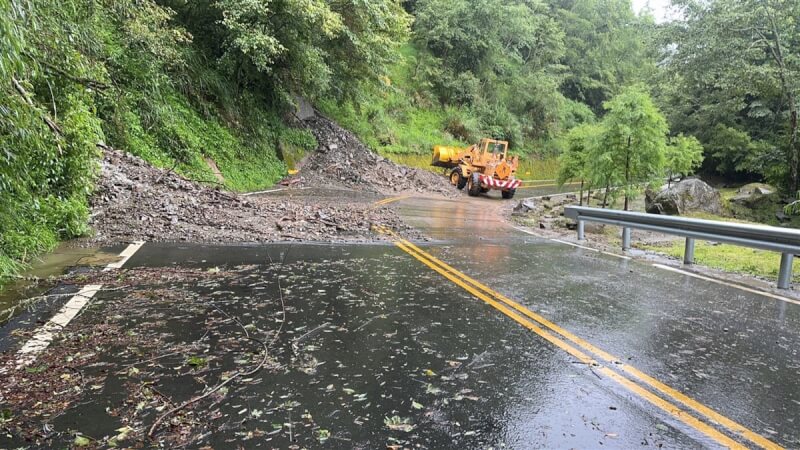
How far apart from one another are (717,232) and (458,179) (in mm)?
22095

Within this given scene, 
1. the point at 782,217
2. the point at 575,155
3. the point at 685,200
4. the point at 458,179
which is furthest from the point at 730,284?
the point at 458,179

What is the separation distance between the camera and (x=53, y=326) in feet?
16.7

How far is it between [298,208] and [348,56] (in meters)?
14.3

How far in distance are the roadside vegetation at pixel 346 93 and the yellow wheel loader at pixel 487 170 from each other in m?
3.09

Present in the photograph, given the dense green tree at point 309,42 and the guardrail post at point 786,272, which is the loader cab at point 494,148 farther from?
the guardrail post at point 786,272

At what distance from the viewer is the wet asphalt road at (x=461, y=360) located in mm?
3409

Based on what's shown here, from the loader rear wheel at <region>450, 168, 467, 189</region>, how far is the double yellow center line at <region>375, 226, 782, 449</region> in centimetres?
2354

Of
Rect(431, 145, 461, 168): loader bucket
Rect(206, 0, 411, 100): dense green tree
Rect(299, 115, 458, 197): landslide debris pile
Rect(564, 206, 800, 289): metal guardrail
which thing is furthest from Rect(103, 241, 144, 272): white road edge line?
Rect(431, 145, 461, 168): loader bucket

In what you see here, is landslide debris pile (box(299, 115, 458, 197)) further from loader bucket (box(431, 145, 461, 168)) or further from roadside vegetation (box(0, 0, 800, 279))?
loader bucket (box(431, 145, 461, 168))

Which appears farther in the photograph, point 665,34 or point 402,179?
point 665,34

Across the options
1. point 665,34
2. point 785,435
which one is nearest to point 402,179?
point 665,34

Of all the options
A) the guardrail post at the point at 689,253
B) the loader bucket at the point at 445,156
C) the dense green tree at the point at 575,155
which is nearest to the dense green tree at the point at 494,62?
the loader bucket at the point at 445,156

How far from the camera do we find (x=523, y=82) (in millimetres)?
49938

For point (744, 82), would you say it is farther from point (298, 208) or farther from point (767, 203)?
point (298, 208)
